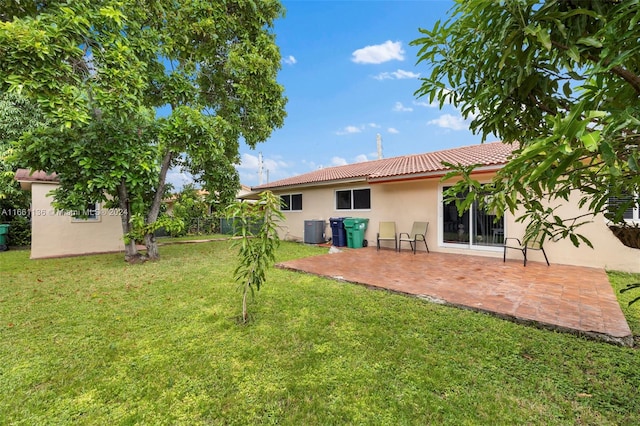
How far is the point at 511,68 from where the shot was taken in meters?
1.67

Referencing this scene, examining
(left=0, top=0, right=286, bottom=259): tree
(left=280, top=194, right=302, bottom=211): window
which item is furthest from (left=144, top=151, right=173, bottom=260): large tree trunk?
(left=280, top=194, right=302, bottom=211): window

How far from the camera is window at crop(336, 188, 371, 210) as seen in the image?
39.7ft

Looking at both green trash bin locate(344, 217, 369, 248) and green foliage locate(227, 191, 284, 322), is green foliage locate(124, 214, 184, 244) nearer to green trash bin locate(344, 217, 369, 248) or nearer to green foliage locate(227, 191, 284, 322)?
green foliage locate(227, 191, 284, 322)

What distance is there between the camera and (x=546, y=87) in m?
1.77

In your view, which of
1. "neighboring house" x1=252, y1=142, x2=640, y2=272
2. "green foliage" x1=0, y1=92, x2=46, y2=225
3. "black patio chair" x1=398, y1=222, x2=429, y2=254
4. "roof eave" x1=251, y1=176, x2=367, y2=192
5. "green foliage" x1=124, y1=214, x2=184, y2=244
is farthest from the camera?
"green foliage" x1=0, y1=92, x2=46, y2=225

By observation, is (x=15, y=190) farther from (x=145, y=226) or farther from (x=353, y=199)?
(x=353, y=199)

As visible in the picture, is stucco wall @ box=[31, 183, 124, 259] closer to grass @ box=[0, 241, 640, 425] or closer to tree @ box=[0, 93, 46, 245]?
tree @ box=[0, 93, 46, 245]

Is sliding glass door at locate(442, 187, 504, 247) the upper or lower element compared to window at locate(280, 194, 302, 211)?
lower

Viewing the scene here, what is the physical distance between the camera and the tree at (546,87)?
3.41 feet

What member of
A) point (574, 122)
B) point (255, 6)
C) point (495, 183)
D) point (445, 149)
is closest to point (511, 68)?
point (495, 183)

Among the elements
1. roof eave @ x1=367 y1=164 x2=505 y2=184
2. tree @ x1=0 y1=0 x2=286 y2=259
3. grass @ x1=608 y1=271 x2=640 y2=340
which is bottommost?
grass @ x1=608 y1=271 x2=640 y2=340

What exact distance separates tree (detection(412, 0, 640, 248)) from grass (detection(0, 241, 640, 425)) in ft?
5.43

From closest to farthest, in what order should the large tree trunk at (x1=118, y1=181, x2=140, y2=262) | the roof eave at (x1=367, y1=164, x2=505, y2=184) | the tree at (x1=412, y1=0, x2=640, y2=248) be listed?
the tree at (x1=412, y1=0, x2=640, y2=248)
the roof eave at (x1=367, y1=164, x2=505, y2=184)
the large tree trunk at (x1=118, y1=181, x2=140, y2=262)

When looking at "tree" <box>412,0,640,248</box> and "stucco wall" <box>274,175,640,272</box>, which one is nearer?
"tree" <box>412,0,640,248</box>
